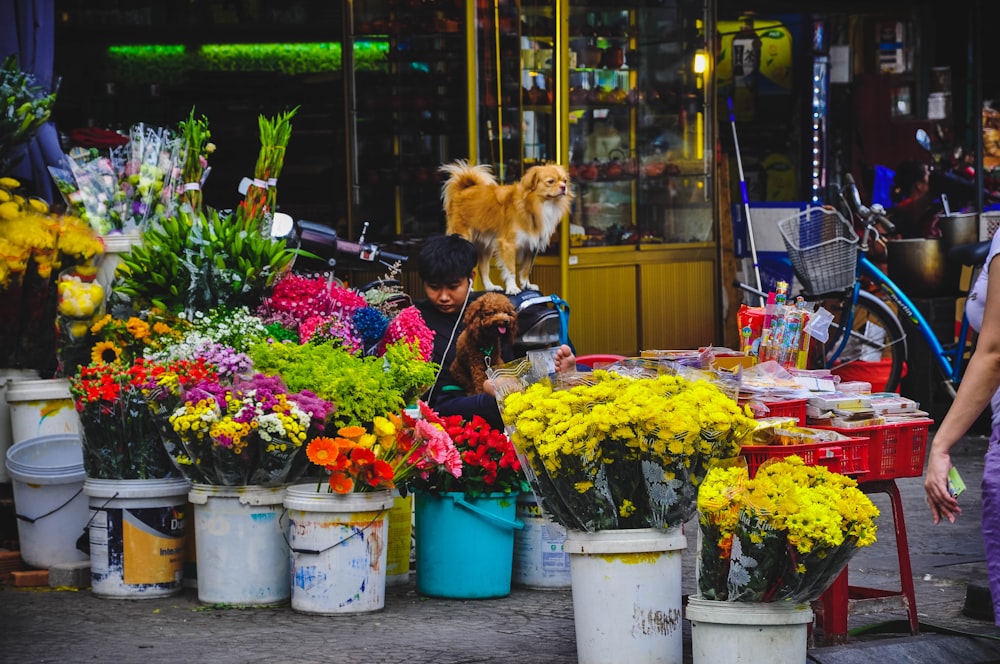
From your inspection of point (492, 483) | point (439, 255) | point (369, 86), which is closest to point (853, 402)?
point (492, 483)

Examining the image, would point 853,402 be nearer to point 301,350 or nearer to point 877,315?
point 301,350

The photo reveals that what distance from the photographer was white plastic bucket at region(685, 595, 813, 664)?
4.50 metres

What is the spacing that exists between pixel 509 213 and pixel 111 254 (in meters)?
3.33

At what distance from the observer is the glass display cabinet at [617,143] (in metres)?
10.5

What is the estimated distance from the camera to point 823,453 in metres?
4.95

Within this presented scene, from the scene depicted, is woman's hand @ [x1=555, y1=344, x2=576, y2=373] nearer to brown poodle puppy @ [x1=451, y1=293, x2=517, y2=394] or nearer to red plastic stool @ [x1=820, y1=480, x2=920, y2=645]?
brown poodle puppy @ [x1=451, y1=293, x2=517, y2=394]

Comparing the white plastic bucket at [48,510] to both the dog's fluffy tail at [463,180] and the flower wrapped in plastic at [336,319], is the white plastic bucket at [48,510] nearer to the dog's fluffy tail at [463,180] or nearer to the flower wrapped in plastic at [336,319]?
the flower wrapped in plastic at [336,319]

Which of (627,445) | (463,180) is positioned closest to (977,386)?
(627,445)

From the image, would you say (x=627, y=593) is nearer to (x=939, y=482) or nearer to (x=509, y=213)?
(x=939, y=482)

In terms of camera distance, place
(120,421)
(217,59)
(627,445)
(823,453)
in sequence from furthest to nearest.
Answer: (217,59) → (120,421) → (823,453) → (627,445)

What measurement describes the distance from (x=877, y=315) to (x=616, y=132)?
2.49 m

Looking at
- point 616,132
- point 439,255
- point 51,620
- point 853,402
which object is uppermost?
point 616,132

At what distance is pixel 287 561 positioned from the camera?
6.06m

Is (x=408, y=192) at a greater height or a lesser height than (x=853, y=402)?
greater
